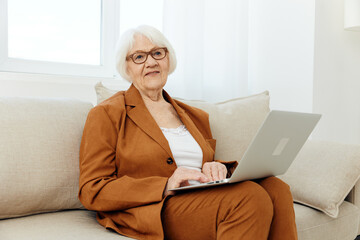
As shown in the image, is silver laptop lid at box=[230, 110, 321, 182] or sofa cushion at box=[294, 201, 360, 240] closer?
→ silver laptop lid at box=[230, 110, 321, 182]

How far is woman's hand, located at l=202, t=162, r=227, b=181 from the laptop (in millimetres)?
180

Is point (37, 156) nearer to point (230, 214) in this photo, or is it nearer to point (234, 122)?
point (230, 214)

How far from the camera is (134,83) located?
1.73m

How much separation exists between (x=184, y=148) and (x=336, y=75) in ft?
4.57

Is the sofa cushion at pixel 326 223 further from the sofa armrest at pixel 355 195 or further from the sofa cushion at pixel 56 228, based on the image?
the sofa cushion at pixel 56 228

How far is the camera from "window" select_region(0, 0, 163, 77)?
Answer: 2.19 m

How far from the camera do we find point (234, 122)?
194 centimetres

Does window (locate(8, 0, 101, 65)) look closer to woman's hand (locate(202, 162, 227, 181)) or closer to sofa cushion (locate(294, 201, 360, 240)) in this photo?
woman's hand (locate(202, 162, 227, 181))

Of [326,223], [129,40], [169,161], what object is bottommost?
[326,223]

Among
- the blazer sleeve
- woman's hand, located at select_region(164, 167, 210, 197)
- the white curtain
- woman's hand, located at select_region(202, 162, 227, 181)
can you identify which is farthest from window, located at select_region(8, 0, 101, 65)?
woman's hand, located at select_region(164, 167, 210, 197)

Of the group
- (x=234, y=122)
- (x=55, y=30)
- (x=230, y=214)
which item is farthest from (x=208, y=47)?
(x=230, y=214)

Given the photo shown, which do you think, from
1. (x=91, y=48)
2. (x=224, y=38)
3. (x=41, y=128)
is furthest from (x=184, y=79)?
(x=41, y=128)

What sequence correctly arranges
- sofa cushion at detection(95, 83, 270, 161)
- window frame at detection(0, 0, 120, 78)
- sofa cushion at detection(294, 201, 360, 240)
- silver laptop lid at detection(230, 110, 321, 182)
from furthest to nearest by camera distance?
window frame at detection(0, 0, 120, 78), sofa cushion at detection(95, 83, 270, 161), sofa cushion at detection(294, 201, 360, 240), silver laptop lid at detection(230, 110, 321, 182)

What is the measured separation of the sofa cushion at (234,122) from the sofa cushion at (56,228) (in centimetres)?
70
